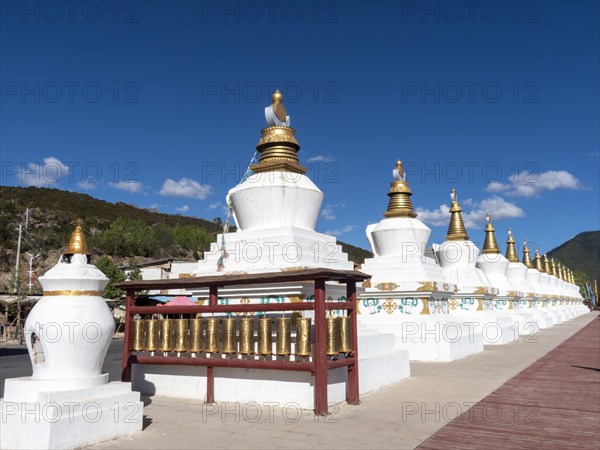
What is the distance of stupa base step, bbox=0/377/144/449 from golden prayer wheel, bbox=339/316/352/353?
3.10 m

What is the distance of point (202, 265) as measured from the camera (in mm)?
10859

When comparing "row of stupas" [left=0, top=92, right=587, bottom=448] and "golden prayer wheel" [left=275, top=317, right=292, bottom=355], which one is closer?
"row of stupas" [left=0, top=92, right=587, bottom=448]

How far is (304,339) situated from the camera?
7641mm

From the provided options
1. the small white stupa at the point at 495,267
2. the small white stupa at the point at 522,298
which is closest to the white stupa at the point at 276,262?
the small white stupa at the point at 495,267

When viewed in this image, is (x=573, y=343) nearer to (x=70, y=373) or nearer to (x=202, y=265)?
(x=202, y=265)

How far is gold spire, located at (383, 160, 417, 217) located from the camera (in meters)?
16.5

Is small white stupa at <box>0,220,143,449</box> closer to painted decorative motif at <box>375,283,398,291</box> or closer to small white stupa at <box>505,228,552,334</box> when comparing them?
painted decorative motif at <box>375,283,398,291</box>

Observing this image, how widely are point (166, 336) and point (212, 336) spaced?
978mm

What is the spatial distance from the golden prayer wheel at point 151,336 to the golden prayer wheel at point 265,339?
2054 mm

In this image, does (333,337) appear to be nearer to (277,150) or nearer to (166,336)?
(166,336)

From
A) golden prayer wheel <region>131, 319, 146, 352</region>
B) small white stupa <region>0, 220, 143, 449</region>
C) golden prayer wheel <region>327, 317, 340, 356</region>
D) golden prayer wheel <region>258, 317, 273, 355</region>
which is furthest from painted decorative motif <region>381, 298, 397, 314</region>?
small white stupa <region>0, 220, 143, 449</region>

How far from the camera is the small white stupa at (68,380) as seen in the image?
18.3ft

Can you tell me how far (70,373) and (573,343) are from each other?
20.1m

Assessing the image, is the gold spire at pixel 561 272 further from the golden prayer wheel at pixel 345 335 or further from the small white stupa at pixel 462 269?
the golden prayer wheel at pixel 345 335
